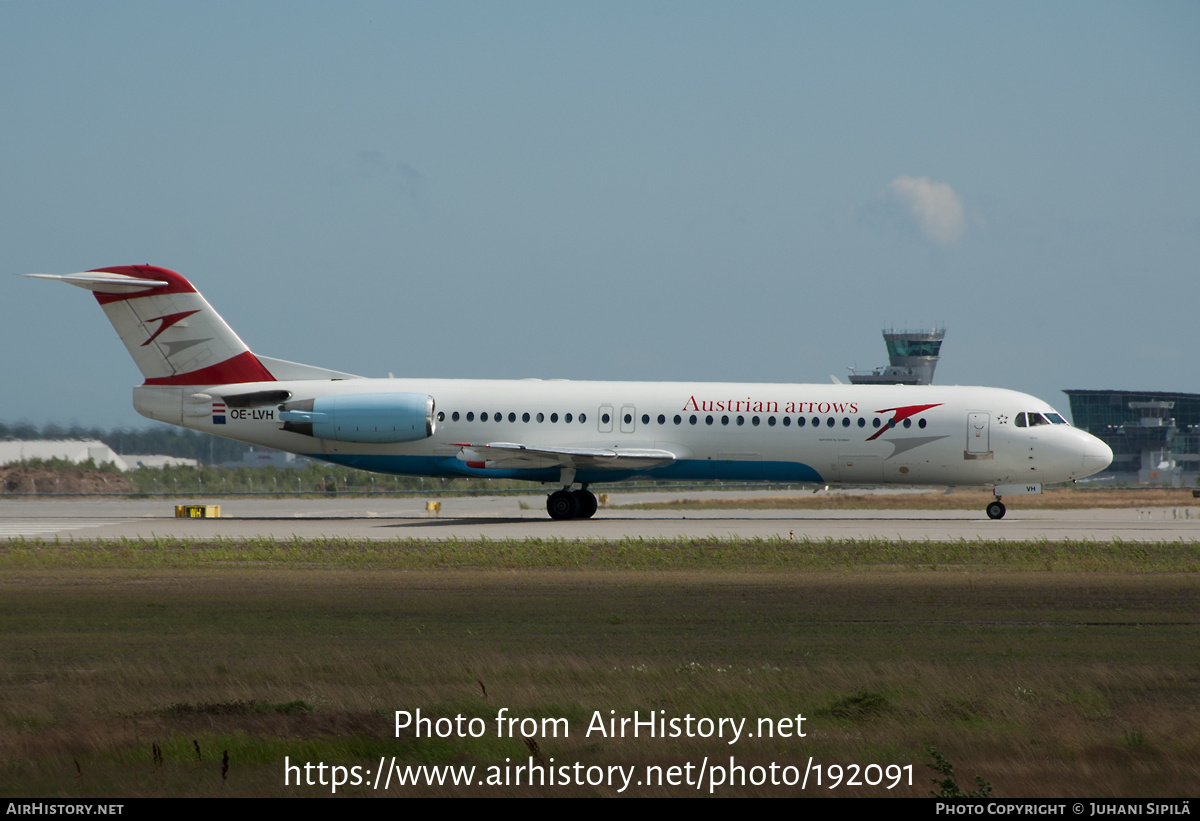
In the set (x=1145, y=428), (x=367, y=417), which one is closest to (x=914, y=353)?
(x=1145, y=428)

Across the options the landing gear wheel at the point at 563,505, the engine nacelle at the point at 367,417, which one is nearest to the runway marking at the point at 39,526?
the engine nacelle at the point at 367,417

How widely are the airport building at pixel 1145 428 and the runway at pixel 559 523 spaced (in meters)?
92.9

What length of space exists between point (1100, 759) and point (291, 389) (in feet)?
99.2

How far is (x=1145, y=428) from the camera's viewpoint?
425ft

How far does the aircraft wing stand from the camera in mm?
33125

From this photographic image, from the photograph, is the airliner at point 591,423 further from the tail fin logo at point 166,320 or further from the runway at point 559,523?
the runway at point 559,523

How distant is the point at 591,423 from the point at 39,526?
15269 mm

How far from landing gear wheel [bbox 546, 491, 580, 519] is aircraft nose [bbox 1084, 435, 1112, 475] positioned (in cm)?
1452

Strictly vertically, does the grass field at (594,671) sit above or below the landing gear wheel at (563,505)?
above

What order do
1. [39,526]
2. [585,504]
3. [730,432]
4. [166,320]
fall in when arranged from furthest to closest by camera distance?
1. [585,504]
2. [166,320]
3. [730,432]
4. [39,526]

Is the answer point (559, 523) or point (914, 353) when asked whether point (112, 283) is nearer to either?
point (559, 523)

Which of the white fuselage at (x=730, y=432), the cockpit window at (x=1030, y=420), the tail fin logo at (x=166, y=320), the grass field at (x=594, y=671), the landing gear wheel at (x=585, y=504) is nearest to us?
the grass field at (x=594, y=671)

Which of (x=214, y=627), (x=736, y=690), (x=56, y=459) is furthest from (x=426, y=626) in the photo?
(x=56, y=459)

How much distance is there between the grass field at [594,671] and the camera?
26.7 ft
